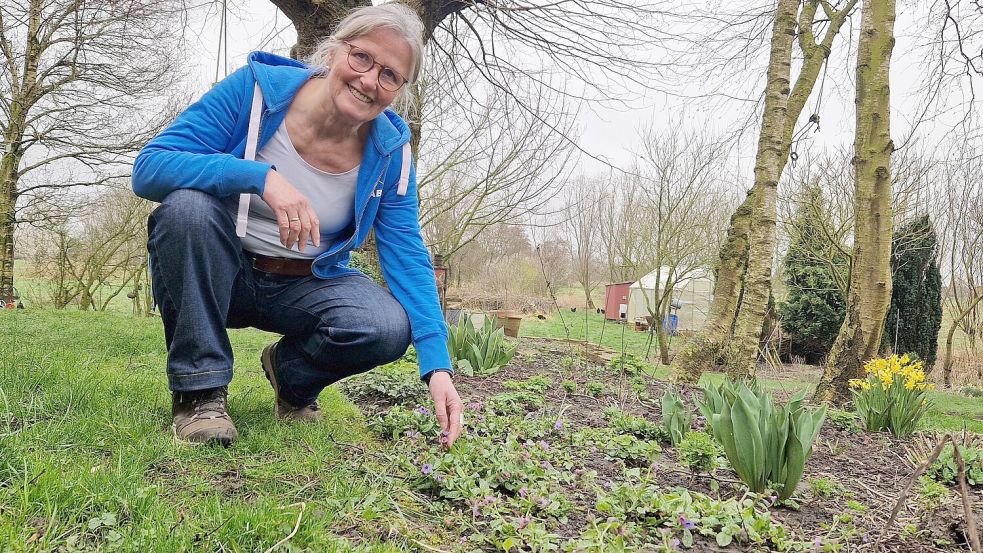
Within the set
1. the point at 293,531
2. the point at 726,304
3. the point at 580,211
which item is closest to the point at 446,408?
the point at 293,531

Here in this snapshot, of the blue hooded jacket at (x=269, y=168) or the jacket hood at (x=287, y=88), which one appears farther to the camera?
the jacket hood at (x=287, y=88)

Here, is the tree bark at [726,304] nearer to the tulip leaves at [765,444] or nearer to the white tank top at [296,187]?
the tulip leaves at [765,444]

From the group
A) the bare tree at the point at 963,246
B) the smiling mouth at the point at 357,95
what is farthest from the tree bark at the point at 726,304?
the bare tree at the point at 963,246

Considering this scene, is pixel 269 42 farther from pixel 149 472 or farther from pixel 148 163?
pixel 149 472

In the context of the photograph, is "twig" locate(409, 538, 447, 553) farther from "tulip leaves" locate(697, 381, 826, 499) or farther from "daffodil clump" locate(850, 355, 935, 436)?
"daffodil clump" locate(850, 355, 935, 436)

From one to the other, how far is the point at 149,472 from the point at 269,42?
417cm

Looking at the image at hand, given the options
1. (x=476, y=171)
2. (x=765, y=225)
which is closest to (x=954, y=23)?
(x=765, y=225)

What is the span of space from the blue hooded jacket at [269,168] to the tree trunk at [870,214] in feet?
13.0

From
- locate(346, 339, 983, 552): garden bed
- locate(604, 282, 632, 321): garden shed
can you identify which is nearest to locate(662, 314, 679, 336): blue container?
locate(346, 339, 983, 552): garden bed

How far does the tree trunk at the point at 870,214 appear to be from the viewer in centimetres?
457

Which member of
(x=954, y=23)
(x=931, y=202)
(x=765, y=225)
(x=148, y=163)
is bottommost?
(x=148, y=163)

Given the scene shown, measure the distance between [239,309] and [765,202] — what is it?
4306 mm

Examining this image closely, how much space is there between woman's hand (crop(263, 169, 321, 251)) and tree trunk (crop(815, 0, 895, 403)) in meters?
4.47

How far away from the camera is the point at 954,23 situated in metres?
6.57
